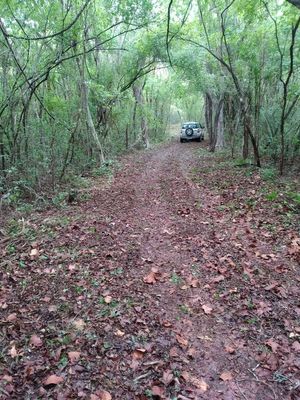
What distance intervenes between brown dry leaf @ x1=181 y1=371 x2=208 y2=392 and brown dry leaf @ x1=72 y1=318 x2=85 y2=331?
115 centimetres

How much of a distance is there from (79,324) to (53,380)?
71 centimetres

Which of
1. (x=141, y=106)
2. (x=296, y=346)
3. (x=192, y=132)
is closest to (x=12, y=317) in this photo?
(x=296, y=346)

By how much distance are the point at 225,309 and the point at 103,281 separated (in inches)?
62.1

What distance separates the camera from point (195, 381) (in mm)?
2629

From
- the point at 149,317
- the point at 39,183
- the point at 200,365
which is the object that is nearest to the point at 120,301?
the point at 149,317

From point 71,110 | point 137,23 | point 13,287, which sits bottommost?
point 13,287

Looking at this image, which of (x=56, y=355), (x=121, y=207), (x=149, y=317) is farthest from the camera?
(x=121, y=207)

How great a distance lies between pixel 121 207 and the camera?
711cm

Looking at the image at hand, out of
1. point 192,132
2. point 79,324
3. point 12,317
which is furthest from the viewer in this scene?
point 192,132

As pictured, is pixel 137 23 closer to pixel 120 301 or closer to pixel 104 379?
pixel 120 301

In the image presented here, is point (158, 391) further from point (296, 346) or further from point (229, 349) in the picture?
point (296, 346)

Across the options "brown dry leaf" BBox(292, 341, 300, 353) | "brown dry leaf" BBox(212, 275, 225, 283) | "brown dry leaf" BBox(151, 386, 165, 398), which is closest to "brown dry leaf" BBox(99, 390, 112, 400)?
"brown dry leaf" BBox(151, 386, 165, 398)

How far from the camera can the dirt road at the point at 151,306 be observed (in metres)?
2.64

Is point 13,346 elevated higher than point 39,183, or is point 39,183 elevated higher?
point 39,183
